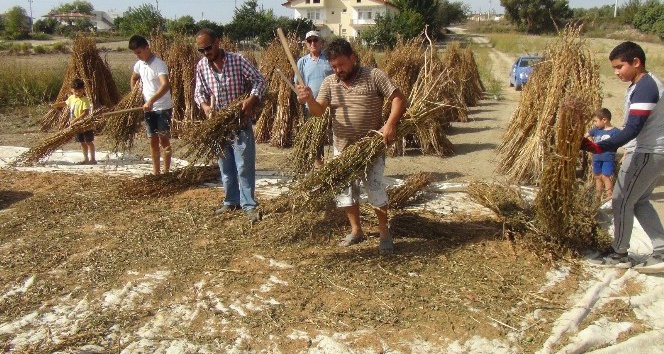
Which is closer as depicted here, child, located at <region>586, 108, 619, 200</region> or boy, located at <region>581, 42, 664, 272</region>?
boy, located at <region>581, 42, 664, 272</region>

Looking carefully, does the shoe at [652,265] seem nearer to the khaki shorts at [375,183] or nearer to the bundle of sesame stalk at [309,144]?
the khaki shorts at [375,183]

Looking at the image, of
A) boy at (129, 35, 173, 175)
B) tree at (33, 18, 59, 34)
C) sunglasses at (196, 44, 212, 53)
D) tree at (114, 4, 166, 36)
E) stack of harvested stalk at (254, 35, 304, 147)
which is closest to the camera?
sunglasses at (196, 44, 212, 53)

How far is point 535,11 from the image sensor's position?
4566 centimetres

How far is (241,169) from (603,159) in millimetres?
3382

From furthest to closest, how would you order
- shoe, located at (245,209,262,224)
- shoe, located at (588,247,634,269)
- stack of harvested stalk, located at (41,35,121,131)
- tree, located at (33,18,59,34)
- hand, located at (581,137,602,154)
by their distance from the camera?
tree, located at (33,18,59,34)
stack of harvested stalk, located at (41,35,121,131)
shoe, located at (245,209,262,224)
shoe, located at (588,247,634,269)
hand, located at (581,137,602,154)

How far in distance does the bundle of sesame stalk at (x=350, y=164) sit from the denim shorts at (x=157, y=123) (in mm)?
2249

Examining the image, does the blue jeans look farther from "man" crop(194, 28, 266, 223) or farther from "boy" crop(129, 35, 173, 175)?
"boy" crop(129, 35, 173, 175)

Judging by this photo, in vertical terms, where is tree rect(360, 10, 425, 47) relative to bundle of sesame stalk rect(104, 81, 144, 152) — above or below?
above

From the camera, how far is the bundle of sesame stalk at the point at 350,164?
11.1 feet

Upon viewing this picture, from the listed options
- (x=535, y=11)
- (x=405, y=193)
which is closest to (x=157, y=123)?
(x=405, y=193)

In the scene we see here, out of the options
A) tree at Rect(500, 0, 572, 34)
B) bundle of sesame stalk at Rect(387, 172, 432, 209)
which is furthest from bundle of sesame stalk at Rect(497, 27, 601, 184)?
tree at Rect(500, 0, 572, 34)

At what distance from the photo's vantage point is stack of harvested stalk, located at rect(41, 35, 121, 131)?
28.6ft

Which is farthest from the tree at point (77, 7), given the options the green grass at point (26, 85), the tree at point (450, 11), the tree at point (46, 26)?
the green grass at point (26, 85)

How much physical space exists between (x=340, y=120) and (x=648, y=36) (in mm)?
39613
